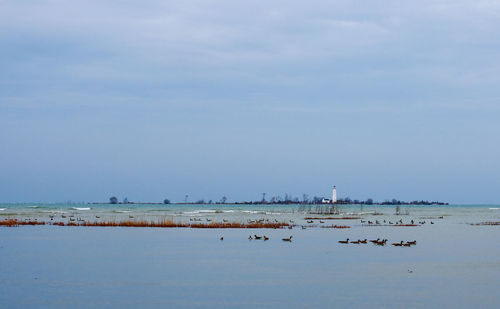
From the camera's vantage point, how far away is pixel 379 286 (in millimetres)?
24641

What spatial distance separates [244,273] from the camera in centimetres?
2831

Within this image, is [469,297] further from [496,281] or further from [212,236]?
[212,236]

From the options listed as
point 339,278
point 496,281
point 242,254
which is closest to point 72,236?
point 242,254

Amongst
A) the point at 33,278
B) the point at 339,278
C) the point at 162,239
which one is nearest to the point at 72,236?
the point at 162,239

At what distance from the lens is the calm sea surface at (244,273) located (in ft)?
71.8

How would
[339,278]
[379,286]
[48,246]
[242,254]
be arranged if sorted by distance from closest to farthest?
[379,286]
[339,278]
[242,254]
[48,246]

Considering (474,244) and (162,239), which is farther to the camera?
(162,239)

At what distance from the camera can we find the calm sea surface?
71.8 ft

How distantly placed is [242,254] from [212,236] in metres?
13.2

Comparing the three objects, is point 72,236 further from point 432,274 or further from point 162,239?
point 432,274

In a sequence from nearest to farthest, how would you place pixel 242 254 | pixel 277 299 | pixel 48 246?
pixel 277 299 < pixel 242 254 < pixel 48 246

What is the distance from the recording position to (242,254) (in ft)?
118

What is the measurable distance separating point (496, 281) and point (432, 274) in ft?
9.43

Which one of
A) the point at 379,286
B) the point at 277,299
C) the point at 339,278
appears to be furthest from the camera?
the point at 339,278
